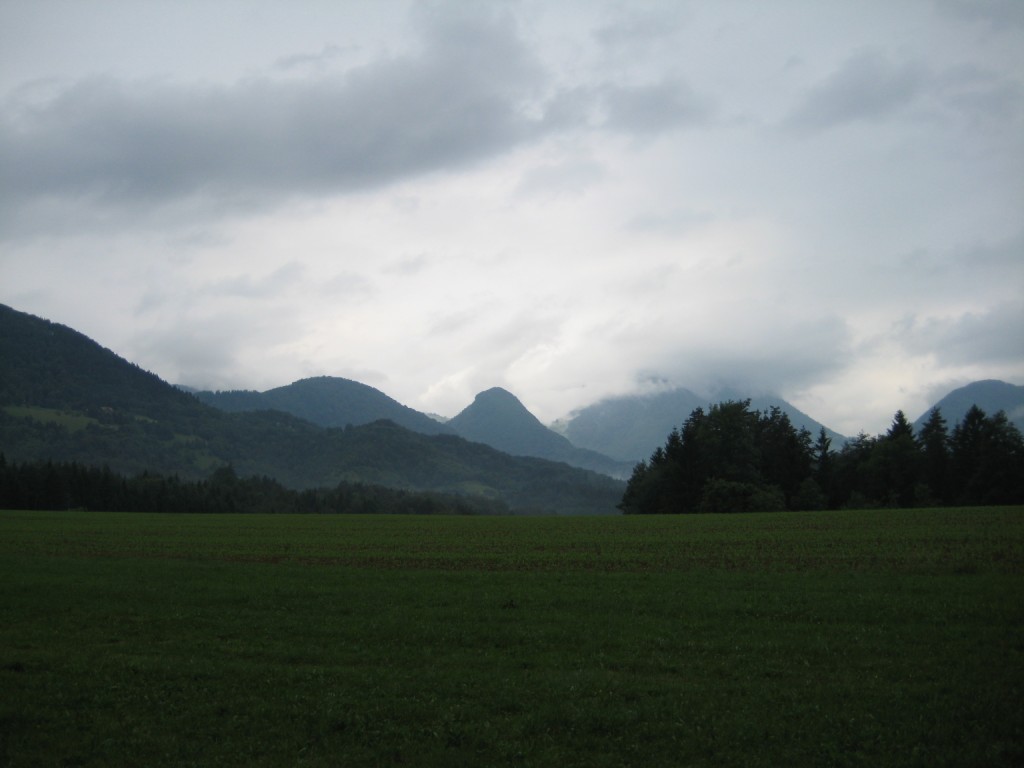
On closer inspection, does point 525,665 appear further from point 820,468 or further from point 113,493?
point 113,493

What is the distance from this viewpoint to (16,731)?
11.2 meters

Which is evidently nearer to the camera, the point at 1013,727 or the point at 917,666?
the point at 1013,727

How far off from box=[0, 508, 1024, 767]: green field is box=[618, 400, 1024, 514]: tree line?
6659 cm

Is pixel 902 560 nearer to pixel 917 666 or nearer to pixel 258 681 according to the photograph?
pixel 917 666

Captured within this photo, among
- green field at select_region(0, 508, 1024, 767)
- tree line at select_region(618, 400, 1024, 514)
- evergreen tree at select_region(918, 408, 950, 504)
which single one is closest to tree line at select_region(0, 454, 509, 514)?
tree line at select_region(618, 400, 1024, 514)

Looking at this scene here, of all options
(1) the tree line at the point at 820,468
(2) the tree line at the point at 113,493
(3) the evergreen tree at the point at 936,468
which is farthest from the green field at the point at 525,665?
(2) the tree line at the point at 113,493

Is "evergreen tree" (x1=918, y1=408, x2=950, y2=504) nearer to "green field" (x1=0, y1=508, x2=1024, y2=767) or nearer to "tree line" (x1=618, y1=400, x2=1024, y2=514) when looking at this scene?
"tree line" (x1=618, y1=400, x2=1024, y2=514)

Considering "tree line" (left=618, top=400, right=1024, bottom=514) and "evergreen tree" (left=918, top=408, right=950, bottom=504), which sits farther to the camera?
"evergreen tree" (left=918, top=408, right=950, bottom=504)

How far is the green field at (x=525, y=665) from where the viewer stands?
10.5 m

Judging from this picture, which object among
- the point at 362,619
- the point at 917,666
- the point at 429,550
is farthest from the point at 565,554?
the point at 917,666

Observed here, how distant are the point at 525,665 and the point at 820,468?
10596 cm

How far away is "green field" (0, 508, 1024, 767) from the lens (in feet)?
34.4

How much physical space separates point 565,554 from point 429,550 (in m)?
8.37

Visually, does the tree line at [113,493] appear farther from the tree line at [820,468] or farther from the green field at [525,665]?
the green field at [525,665]
